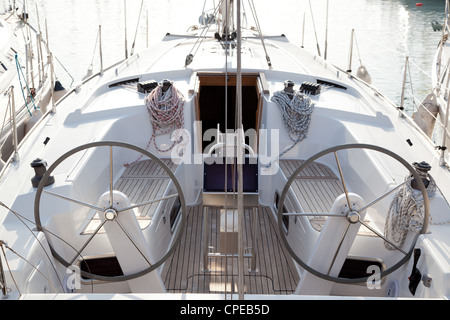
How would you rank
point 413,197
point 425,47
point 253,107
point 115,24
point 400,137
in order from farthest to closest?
point 115,24
point 425,47
point 253,107
point 400,137
point 413,197

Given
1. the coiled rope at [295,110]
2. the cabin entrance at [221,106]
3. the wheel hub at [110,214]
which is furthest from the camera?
the cabin entrance at [221,106]

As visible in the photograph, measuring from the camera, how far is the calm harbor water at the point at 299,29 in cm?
1008

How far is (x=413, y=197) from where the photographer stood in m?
1.95

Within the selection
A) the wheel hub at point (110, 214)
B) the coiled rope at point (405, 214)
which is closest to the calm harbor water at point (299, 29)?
the coiled rope at point (405, 214)

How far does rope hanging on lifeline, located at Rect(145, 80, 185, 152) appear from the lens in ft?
10.5

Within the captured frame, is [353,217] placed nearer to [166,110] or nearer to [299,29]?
[166,110]

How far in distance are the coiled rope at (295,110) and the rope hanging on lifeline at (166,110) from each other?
0.63 meters

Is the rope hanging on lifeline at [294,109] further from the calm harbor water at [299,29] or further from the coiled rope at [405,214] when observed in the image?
the calm harbor water at [299,29]

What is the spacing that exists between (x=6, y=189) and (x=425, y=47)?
11.3 meters

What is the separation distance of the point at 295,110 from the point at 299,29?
35.8 feet

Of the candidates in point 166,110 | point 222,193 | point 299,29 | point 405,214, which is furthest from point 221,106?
point 299,29

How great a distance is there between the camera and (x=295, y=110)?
3.18 metres
